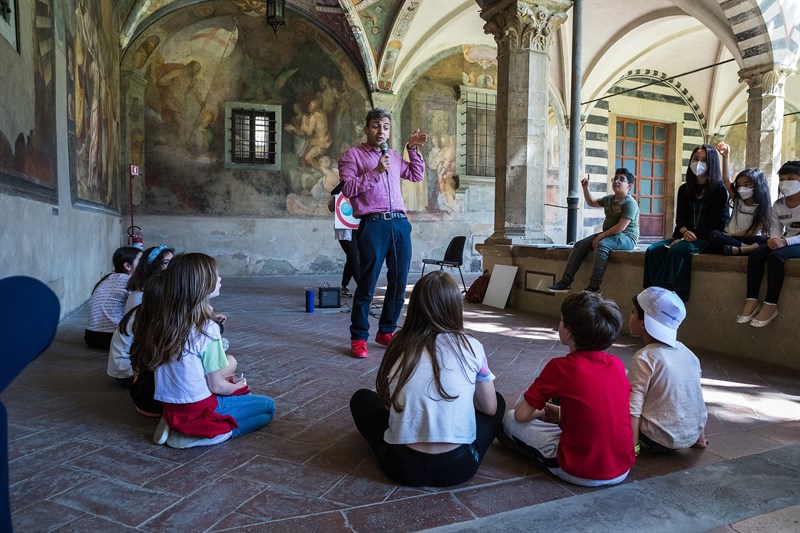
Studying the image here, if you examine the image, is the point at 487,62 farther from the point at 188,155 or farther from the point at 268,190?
the point at 188,155

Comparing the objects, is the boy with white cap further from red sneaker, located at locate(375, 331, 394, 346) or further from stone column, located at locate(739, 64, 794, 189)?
stone column, located at locate(739, 64, 794, 189)

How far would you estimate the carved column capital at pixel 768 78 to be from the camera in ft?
32.5

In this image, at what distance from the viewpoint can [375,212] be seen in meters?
4.27

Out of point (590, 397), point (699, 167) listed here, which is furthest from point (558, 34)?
point (590, 397)

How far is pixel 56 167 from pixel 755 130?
11.4 metres

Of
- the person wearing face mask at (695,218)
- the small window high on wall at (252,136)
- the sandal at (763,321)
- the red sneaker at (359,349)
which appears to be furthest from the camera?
the small window high on wall at (252,136)

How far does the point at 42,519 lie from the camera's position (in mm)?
1840

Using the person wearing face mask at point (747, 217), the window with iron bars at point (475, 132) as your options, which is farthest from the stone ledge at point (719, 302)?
the window with iron bars at point (475, 132)

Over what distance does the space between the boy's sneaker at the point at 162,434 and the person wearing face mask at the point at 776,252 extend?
416 cm

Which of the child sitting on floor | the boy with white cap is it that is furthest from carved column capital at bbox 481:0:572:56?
the boy with white cap

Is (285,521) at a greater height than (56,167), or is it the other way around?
(56,167)

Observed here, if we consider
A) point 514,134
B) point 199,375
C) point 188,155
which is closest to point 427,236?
point 188,155

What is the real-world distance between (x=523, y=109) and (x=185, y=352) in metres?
5.97

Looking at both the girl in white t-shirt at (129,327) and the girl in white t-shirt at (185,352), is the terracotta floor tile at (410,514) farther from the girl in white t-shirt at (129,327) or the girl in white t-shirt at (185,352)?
the girl in white t-shirt at (129,327)
